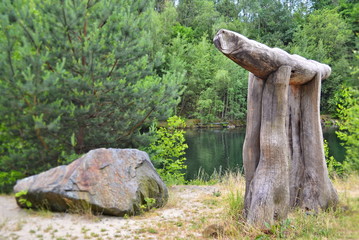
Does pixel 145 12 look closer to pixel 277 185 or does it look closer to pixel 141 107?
pixel 141 107

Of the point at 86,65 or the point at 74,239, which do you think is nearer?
the point at 74,239

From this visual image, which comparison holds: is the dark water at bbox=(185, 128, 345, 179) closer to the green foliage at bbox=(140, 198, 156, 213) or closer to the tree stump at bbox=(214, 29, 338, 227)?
the green foliage at bbox=(140, 198, 156, 213)

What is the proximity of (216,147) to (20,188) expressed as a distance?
1451 centimetres

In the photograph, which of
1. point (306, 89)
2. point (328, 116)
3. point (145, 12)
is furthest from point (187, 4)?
point (306, 89)

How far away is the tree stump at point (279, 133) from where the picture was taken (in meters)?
3.84

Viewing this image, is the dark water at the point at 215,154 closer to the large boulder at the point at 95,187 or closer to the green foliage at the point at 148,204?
the green foliage at the point at 148,204

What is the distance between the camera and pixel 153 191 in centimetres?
529

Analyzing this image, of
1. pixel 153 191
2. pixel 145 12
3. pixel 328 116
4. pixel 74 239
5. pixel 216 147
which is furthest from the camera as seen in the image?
pixel 328 116

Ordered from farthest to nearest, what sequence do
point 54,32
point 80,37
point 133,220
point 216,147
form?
point 216,147 < point 80,37 < point 54,32 < point 133,220

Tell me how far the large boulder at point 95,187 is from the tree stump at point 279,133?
1754 millimetres

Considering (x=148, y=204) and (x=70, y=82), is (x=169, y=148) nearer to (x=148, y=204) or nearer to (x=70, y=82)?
(x=148, y=204)

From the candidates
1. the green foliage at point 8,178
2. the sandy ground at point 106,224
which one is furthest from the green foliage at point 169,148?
the green foliage at point 8,178

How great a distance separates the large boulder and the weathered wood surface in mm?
2548

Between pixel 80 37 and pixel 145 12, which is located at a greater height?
pixel 145 12
